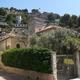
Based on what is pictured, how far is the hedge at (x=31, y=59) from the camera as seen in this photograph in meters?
20.3

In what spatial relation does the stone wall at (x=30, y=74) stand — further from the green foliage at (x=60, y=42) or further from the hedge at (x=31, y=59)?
the green foliage at (x=60, y=42)

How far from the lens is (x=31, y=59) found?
22.2 m

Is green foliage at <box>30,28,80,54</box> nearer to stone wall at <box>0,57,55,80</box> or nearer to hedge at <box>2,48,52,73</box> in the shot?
hedge at <box>2,48,52,73</box>

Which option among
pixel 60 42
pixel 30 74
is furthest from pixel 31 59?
pixel 60 42

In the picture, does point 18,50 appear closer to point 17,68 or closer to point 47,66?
point 17,68

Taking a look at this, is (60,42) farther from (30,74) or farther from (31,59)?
(30,74)

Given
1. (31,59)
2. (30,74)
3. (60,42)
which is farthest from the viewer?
(60,42)

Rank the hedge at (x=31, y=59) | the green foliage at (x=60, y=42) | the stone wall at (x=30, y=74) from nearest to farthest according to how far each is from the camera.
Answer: the stone wall at (x=30, y=74)
the hedge at (x=31, y=59)
the green foliage at (x=60, y=42)

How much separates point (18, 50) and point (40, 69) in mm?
4415

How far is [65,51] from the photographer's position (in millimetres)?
25797

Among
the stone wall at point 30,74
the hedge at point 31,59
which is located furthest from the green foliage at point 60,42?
the stone wall at point 30,74

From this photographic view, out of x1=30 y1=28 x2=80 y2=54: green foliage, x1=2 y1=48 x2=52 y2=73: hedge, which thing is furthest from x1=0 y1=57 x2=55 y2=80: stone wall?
A: x1=30 y1=28 x2=80 y2=54: green foliage

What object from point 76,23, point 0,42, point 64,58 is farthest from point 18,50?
point 76,23

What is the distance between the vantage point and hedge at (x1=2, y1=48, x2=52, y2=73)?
20.3 meters
